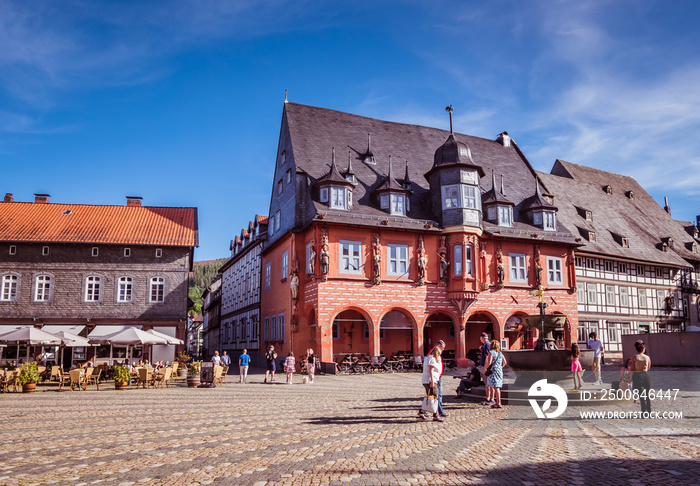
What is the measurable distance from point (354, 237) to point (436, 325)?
8.81 meters

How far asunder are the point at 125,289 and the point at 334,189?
14.8m

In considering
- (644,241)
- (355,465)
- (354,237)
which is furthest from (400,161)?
(355,465)

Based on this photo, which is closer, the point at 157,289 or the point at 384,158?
the point at 157,289

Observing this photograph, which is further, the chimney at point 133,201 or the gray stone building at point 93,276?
the chimney at point 133,201

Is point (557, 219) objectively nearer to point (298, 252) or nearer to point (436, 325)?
point (436, 325)

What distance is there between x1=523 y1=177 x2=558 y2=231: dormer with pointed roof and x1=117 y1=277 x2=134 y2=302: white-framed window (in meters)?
25.9

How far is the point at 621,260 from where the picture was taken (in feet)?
145

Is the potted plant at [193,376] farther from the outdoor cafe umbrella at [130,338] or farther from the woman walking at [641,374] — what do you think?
the woman walking at [641,374]

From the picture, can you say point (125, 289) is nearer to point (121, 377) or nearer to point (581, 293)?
point (121, 377)

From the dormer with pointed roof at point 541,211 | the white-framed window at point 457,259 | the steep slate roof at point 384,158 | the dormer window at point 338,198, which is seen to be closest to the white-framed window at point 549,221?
the dormer with pointed roof at point 541,211

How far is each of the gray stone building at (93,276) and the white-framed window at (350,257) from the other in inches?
414

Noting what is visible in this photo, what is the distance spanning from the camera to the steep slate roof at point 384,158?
3381 centimetres

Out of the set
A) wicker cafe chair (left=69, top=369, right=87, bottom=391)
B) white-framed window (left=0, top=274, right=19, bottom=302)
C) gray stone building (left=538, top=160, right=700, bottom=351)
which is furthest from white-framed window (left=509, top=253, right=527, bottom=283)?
white-framed window (left=0, top=274, right=19, bottom=302)

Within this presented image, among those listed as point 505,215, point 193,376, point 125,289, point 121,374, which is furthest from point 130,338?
point 505,215
